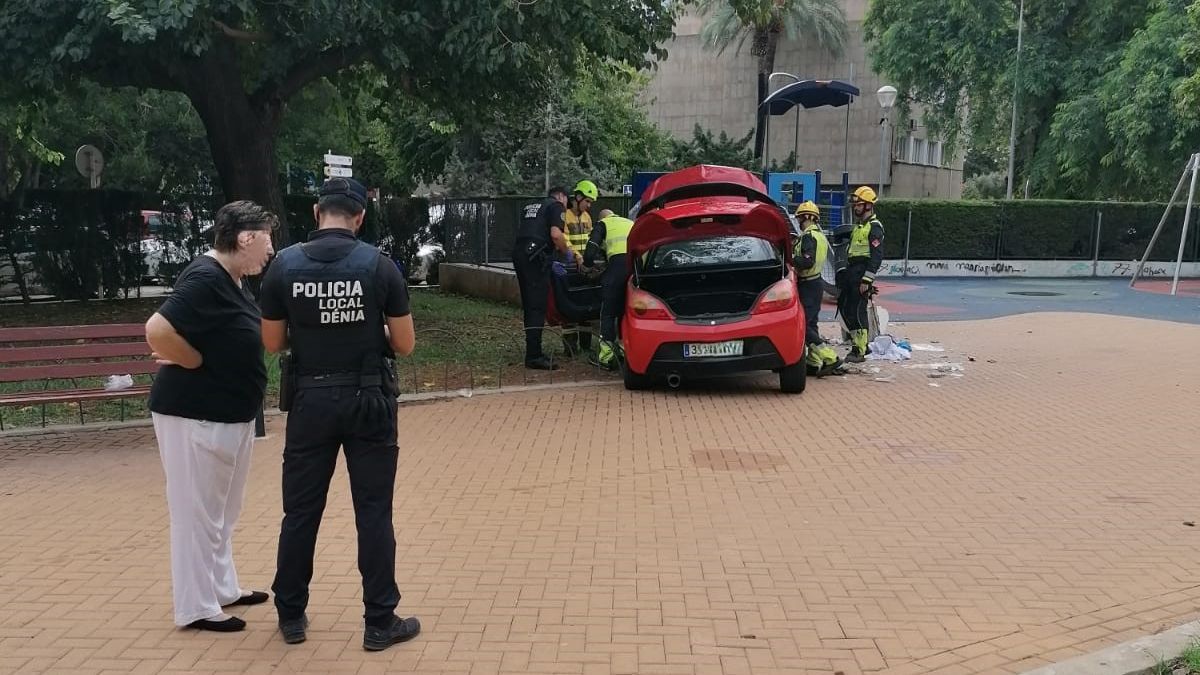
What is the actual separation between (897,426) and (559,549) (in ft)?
12.9

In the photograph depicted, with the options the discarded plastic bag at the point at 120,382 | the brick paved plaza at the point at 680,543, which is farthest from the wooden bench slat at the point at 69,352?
the brick paved plaza at the point at 680,543

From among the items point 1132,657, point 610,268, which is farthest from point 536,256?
point 1132,657

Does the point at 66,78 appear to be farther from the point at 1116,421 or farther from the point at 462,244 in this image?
the point at 1116,421

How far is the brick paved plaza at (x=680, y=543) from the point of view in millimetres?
3785

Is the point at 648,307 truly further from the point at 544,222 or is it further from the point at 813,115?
the point at 813,115

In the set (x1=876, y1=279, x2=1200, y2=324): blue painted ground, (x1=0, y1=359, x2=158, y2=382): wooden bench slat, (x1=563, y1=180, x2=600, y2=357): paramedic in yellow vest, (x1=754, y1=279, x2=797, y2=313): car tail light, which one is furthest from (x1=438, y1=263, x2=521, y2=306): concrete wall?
(x1=0, y1=359, x2=158, y2=382): wooden bench slat

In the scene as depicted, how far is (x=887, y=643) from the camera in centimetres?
384

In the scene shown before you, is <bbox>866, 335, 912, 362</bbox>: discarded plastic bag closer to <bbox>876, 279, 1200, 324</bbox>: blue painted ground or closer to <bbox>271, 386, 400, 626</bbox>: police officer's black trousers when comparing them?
<bbox>876, 279, 1200, 324</bbox>: blue painted ground

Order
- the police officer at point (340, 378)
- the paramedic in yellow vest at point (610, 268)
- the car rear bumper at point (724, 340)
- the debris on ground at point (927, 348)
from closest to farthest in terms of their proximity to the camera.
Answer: the police officer at point (340, 378) < the car rear bumper at point (724, 340) < the paramedic in yellow vest at point (610, 268) < the debris on ground at point (927, 348)

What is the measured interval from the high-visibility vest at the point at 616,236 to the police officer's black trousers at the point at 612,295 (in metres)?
0.07

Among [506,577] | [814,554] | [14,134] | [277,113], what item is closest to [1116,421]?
[814,554]

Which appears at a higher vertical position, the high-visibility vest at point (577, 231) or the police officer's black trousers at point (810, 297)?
the high-visibility vest at point (577, 231)

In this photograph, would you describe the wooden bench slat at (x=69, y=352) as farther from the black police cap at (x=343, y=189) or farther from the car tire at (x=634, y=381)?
the car tire at (x=634, y=381)

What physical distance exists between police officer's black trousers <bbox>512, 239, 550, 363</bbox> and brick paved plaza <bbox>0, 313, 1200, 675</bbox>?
183 centimetres
